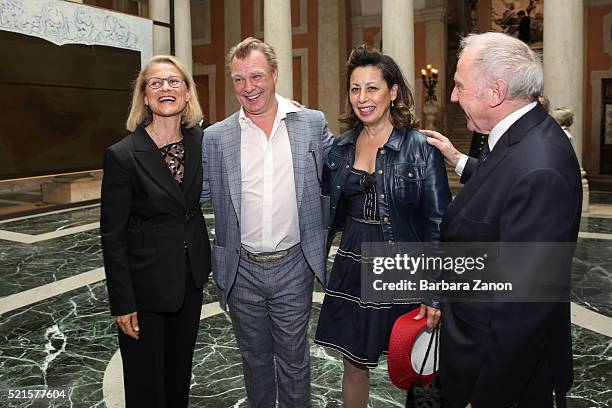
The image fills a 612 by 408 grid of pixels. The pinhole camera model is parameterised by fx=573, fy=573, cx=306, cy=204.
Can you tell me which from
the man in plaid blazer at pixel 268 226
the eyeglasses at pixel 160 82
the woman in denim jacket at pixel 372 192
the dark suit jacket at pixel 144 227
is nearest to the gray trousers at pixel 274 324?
the man in plaid blazer at pixel 268 226

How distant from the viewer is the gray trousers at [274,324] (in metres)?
2.56

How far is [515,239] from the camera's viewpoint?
1.53 metres

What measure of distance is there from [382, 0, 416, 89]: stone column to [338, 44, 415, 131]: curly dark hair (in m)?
8.72

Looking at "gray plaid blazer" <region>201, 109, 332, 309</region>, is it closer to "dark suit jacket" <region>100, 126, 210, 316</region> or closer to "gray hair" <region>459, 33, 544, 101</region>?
"dark suit jacket" <region>100, 126, 210, 316</region>

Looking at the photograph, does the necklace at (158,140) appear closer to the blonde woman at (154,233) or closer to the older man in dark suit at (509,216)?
the blonde woman at (154,233)

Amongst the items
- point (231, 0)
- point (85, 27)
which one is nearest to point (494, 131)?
point (85, 27)

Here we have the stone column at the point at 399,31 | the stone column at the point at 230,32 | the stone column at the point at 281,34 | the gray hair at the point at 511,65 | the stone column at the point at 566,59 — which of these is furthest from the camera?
the stone column at the point at 230,32

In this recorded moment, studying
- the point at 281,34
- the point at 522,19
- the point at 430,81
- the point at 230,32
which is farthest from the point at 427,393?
the point at 522,19

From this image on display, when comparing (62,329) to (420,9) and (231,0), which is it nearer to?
(420,9)

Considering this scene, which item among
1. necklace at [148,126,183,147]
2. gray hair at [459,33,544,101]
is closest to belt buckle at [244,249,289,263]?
necklace at [148,126,183,147]

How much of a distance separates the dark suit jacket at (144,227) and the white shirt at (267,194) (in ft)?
0.76

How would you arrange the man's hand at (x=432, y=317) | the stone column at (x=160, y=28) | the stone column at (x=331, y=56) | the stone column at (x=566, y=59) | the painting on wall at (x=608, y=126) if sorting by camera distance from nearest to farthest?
the man's hand at (x=432, y=317)
the stone column at (x=566, y=59)
the stone column at (x=160, y=28)
the painting on wall at (x=608, y=126)
the stone column at (x=331, y=56)

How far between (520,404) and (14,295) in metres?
4.99

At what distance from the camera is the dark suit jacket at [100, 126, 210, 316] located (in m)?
2.32
